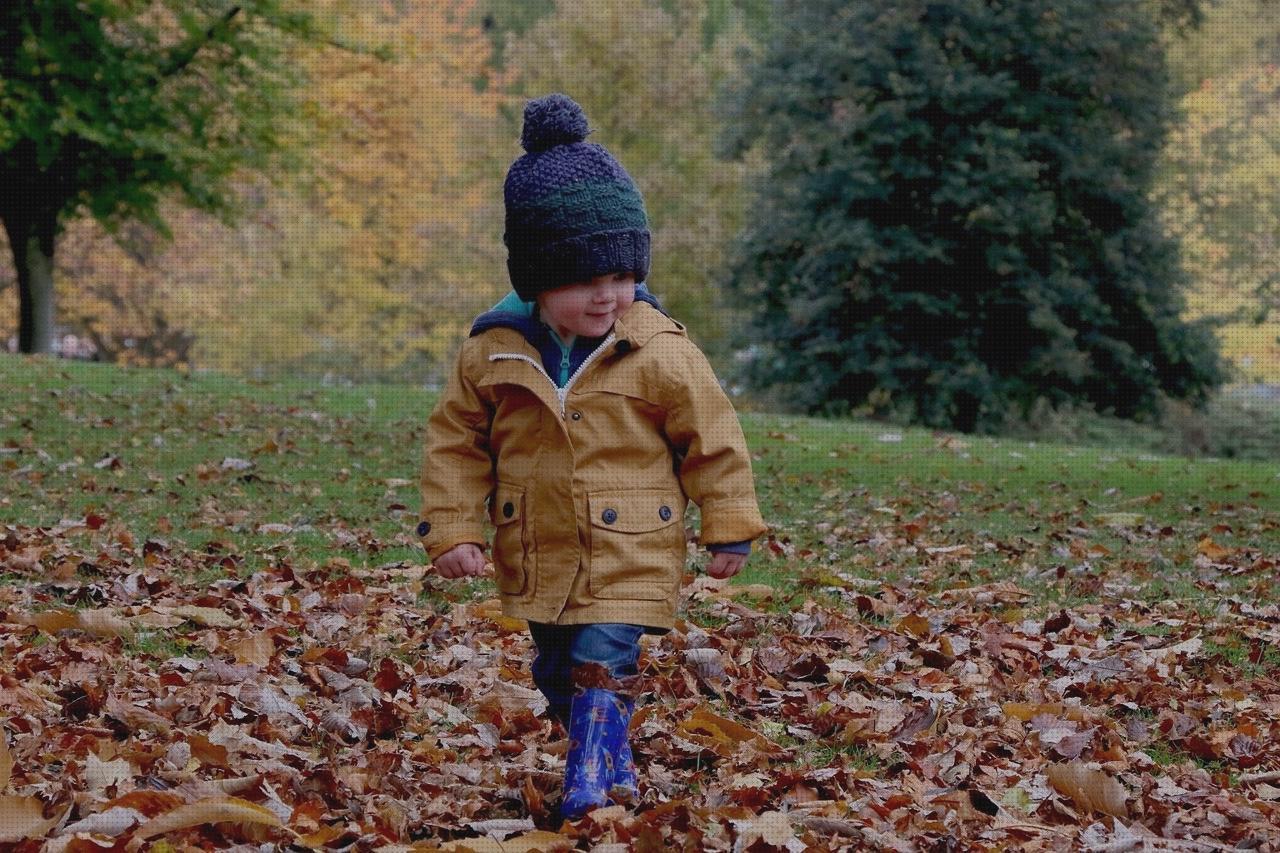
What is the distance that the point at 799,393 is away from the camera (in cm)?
2189

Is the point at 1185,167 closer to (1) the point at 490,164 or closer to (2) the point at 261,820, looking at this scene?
(1) the point at 490,164

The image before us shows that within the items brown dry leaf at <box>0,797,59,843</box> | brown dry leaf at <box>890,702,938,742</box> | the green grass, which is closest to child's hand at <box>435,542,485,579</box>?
brown dry leaf at <box>0,797,59,843</box>

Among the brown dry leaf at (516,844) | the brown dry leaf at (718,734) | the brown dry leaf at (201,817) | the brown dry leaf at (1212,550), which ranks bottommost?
the brown dry leaf at (516,844)

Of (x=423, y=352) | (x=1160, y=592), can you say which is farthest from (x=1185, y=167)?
(x=1160, y=592)

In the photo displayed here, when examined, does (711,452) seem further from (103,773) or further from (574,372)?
(103,773)

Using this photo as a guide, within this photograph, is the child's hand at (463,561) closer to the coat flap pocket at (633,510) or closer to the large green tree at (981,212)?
the coat flap pocket at (633,510)

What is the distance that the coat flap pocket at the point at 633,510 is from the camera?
357 cm

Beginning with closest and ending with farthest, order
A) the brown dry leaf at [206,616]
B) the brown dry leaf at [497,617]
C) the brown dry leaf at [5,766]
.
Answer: the brown dry leaf at [5,766], the brown dry leaf at [206,616], the brown dry leaf at [497,617]

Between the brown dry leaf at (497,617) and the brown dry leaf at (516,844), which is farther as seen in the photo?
the brown dry leaf at (497,617)

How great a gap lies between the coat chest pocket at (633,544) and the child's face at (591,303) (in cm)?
42

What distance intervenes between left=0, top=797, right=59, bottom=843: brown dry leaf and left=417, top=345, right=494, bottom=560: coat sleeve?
1.09 metres

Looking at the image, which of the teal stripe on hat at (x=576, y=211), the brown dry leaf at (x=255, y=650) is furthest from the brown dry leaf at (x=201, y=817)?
the brown dry leaf at (x=255, y=650)

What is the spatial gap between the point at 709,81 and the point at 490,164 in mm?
4966

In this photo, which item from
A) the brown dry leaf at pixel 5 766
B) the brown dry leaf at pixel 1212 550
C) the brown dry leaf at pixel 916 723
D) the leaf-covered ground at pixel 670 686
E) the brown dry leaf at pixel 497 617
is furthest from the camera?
the brown dry leaf at pixel 1212 550
